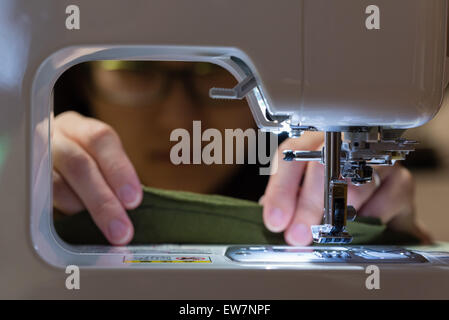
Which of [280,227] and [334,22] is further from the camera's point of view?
[280,227]

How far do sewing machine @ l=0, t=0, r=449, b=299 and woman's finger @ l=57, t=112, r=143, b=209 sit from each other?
1.00 feet

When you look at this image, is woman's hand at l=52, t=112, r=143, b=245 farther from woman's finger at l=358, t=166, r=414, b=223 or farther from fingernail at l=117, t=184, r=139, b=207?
woman's finger at l=358, t=166, r=414, b=223

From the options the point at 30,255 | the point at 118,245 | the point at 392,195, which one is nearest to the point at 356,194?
the point at 392,195

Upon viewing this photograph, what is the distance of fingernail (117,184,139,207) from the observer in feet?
3.18

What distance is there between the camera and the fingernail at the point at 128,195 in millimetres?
970

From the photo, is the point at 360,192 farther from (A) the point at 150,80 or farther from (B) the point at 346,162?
(A) the point at 150,80

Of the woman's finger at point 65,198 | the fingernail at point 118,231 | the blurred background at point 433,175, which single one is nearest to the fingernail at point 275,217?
the fingernail at point 118,231

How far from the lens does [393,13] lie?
61cm

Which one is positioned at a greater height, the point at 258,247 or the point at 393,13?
the point at 393,13

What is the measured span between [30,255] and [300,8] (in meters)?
0.47

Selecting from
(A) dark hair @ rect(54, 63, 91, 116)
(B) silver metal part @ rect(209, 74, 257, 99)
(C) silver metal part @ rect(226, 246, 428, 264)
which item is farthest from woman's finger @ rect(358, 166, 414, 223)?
(A) dark hair @ rect(54, 63, 91, 116)

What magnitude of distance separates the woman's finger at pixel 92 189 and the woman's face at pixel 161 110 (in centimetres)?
54

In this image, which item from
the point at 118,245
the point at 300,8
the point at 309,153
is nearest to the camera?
the point at 300,8

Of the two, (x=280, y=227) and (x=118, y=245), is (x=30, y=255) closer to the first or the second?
(x=118, y=245)
